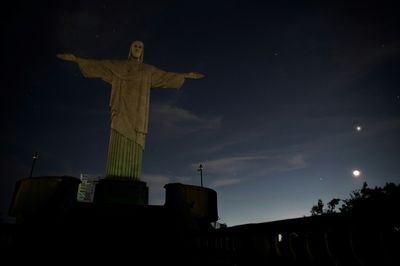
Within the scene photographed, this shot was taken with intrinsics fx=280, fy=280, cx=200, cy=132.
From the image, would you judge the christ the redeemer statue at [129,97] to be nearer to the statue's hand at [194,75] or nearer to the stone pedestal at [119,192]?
the statue's hand at [194,75]

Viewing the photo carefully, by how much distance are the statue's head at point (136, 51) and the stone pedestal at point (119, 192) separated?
5.83 m

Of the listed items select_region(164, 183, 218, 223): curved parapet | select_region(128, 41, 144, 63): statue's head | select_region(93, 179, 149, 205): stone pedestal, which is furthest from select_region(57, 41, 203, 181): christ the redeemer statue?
select_region(164, 183, 218, 223): curved parapet

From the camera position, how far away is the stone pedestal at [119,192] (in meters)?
10.3

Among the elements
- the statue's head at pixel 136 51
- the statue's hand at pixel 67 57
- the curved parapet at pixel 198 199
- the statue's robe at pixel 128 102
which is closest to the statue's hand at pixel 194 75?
the statue's robe at pixel 128 102

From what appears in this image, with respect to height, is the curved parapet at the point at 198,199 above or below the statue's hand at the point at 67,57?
below

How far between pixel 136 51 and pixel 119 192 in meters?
6.48

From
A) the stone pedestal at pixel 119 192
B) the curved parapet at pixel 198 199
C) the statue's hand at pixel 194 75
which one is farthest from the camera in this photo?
the statue's hand at pixel 194 75

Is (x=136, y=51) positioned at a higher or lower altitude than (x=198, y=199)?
higher

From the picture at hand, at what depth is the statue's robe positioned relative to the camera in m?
11.3

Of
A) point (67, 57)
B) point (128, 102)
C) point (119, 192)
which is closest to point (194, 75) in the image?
point (128, 102)

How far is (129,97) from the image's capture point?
12.2 metres

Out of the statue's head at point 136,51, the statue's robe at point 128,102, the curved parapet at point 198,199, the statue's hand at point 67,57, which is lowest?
the curved parapet at point 198,199

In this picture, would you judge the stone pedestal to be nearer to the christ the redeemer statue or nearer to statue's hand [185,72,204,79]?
the christ the redeemer statue

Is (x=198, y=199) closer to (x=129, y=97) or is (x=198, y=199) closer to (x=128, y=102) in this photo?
(x=128, y=102)
